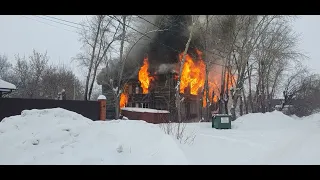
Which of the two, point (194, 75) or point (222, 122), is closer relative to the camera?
point (222, 122)

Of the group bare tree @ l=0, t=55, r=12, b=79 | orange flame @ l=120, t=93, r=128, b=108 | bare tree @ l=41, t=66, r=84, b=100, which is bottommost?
orange flame @ l=120, t=93, r=128, b=108

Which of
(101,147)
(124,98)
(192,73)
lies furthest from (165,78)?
(101,147)

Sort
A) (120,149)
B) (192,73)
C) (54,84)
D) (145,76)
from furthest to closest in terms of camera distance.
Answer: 1. (54,84)
2. (145,76)
3. (192,73)
4. (120,149)

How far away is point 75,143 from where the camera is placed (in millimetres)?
6422

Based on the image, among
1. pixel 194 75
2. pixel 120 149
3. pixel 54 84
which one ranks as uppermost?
A: pixel 194 75

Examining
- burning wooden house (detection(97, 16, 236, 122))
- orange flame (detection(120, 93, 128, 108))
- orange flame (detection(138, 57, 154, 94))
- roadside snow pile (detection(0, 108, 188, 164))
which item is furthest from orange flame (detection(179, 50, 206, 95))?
roadside snow pile (detection(0, 108, 188, 164))

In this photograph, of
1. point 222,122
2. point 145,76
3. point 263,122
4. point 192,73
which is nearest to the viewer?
point 222,122

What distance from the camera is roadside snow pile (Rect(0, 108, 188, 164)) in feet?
18.9

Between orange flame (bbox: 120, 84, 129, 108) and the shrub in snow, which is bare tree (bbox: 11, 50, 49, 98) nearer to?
orange flame (bbox: 120, 84, 129, 108)

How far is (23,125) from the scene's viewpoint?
707 centimetres

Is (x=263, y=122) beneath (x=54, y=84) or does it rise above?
→ beneath

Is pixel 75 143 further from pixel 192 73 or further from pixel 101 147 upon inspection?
pixel 192 73

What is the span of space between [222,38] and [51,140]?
71.5ft
